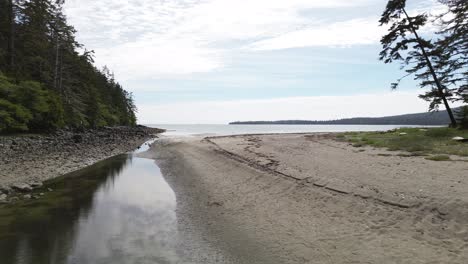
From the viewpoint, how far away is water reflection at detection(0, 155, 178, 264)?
7.12 metres

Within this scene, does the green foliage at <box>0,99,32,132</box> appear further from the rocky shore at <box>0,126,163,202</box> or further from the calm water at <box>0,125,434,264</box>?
the calm water at <box>0,125,434,264</box>

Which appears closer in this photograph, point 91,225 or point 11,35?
point 91,225

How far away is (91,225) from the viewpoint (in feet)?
30.5

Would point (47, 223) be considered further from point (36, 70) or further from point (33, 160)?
point (36, 70)

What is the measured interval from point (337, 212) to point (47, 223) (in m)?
8.69

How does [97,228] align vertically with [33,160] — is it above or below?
below

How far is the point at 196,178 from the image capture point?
16.2 meters

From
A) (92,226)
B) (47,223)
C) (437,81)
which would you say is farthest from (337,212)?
(437,81)

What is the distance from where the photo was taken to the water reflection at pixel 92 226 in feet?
23.4

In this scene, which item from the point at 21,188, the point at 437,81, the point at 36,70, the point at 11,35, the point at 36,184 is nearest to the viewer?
the point at 21,188

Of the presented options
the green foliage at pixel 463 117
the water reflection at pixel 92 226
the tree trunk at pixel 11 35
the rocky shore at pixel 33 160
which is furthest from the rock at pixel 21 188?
the tree trunk at pixel 11 35

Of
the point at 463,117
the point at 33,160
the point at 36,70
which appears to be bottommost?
the point at 33,160

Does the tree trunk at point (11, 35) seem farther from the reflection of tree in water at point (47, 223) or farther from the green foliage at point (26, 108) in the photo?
the reflection of tree in water at point (47, 223)

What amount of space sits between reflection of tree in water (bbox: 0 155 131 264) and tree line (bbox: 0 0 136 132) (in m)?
16.7
